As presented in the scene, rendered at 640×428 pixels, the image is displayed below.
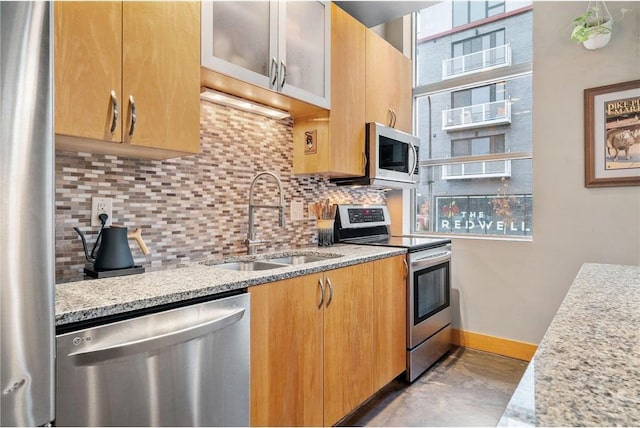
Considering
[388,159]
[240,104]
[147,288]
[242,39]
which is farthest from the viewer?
[388,159]

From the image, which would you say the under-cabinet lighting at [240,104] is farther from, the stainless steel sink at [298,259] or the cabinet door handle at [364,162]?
the stainless steel sink at [298,259]

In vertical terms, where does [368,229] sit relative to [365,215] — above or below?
below

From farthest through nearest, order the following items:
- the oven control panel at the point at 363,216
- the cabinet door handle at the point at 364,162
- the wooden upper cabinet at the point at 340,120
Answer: the oven control panel at the point at 363,216, the cabinet door handle at the point at 364,162, the wooden upper cabinet at the point at 340,120

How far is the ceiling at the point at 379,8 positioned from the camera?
103 inches

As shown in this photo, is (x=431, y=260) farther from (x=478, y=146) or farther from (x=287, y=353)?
(x=287, y=353)

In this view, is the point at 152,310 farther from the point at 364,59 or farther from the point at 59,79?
the point at 364,59

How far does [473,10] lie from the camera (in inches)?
123

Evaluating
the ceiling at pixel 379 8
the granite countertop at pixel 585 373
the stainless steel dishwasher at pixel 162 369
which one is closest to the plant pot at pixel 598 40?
the ceiling at pixel 379 8

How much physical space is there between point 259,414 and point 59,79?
135 centimetres

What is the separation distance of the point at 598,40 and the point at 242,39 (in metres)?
2.33

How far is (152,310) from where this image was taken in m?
1.09

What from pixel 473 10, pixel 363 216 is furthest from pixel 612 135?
pixel 363 216

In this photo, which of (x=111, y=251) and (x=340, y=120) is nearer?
(x=111, y=251)

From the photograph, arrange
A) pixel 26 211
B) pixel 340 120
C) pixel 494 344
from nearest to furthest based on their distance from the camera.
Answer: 1. pixel 26 211
2. pixel 340 120
3. pixel 494 344
